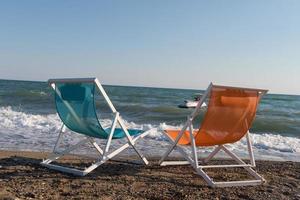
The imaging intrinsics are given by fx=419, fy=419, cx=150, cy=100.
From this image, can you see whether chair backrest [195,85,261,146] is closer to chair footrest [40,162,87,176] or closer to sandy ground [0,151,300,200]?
sandy ground [0,151,300,200]

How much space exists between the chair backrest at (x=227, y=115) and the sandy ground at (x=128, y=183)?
0.54 meters

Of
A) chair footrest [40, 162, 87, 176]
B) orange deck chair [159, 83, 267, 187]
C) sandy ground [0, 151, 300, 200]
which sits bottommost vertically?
sandy ground [0, 151, 300, 200]

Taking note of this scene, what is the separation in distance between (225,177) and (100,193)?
6.07ft

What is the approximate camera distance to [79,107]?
17.3ft

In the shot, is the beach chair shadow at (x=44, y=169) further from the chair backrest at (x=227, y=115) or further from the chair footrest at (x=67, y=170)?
the chair backrest at (x=227, y=115)

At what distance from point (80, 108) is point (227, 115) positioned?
1.82m

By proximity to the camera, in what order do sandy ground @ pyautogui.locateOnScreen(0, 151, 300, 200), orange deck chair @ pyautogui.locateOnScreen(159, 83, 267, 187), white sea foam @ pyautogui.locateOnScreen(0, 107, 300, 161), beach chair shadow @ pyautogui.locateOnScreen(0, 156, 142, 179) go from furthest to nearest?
white sea foam @ pyautogui.locateOnScreen(0, 107, 300, 161), beach chair shadow @ pyautogui.locateOnScreen(0, 156, 142, 179), orange deck chair @ pyautogui.locateOnScreen(159, 83, 267, 187), sandy ground @ pyautogui.locateOnScreen(0, 151, 300, 200)

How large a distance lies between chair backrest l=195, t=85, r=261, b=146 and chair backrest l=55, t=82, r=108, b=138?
1276 millimetres

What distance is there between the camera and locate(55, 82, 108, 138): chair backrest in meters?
5.14

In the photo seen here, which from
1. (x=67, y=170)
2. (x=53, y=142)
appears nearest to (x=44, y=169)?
(x=67, y=170)

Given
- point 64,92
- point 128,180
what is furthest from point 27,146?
point 128,180

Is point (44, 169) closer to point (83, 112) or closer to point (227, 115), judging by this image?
point (83, 112)

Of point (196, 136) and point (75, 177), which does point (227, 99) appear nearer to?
point (196, 136)

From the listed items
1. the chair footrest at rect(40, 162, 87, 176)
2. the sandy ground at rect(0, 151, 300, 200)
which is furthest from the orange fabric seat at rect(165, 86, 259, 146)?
the chair footrest at rect(40, 162, 87, 176)
